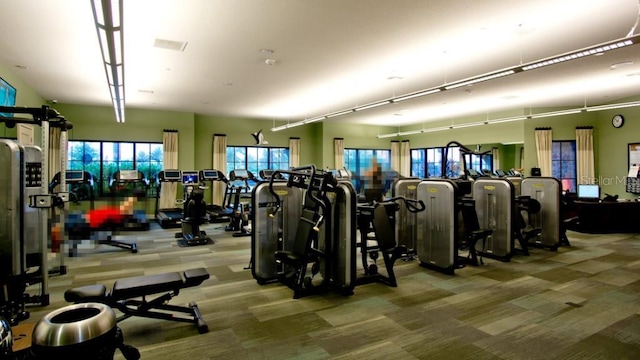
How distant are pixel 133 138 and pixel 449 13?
1031 centimetres

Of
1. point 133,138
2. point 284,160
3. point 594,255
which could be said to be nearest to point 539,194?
point 594,255

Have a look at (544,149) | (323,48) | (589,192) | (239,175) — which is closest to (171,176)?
(239,175)

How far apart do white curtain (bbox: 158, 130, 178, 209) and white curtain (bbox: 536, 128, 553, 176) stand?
11.6 m

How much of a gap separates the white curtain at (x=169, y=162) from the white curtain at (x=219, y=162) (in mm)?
1310

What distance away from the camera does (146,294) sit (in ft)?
10.00

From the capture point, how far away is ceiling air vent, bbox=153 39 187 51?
535 cm

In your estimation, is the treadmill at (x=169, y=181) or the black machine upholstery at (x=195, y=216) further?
the treadmill at (x=169, y=181)

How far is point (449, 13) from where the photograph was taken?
14.5 ft

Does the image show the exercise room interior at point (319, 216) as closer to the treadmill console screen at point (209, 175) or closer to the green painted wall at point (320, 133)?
the treadmill console screen at point (209, 175)

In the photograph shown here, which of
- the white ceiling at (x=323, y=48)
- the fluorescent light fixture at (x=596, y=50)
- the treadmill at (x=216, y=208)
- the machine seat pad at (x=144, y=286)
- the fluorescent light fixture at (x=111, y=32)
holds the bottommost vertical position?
A: the machine seat pad at (x=144, y=286)

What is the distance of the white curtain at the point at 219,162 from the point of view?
40.8 feet

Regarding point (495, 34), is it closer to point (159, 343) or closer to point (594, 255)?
point (594, 255)

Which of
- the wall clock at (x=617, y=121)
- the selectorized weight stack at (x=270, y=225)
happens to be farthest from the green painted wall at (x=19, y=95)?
the wall clock at (x=617, y=121)

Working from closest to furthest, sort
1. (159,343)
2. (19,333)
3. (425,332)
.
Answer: (19,333) < (159,343) < (425,332)
